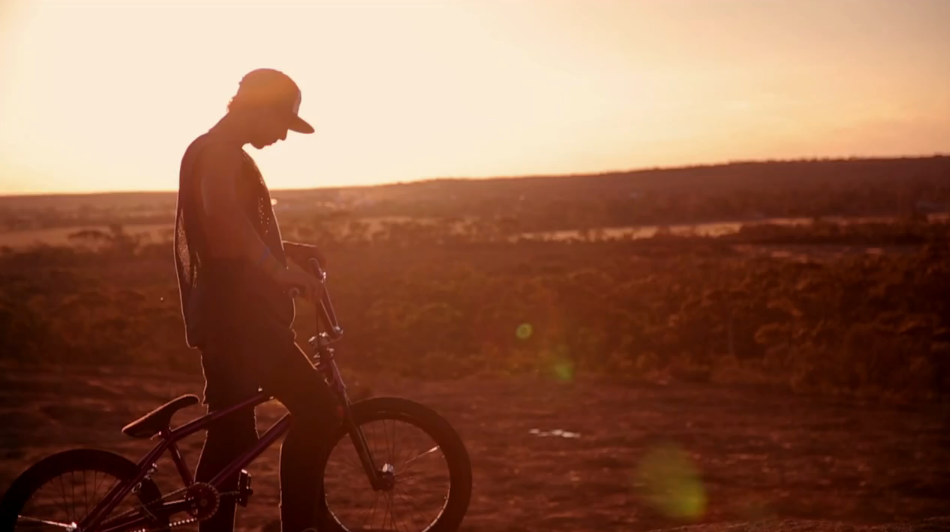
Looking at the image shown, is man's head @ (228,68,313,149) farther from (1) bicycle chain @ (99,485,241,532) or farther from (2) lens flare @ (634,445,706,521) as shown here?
(2) lens flare @ (634,445,706,521)

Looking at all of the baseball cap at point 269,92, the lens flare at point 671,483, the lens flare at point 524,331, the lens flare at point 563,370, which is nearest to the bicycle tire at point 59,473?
the baseball cap at point 269,92

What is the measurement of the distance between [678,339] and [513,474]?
12.7m

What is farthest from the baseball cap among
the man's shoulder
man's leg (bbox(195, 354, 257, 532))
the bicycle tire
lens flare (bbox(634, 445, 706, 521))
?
lens flare (bbox(634, 445, 706, 521))

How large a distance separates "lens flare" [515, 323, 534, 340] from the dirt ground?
26.8 ft

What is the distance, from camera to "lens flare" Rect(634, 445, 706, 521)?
8.22 metres

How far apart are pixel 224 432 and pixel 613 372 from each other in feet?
46.0

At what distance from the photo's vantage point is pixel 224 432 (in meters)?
4.36

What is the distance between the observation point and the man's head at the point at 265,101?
4.24 m

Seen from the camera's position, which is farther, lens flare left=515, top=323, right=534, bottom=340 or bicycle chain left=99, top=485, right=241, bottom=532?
lens flare left=515, top=323, right=534, bottom=340

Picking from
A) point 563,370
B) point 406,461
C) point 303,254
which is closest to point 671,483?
point 406,461

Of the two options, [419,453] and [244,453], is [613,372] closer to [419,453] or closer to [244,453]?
[419,453]

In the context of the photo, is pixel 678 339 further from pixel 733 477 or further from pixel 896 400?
pixel 733 477

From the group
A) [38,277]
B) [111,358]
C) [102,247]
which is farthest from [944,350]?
[102,247]

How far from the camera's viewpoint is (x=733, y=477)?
31.0ft
